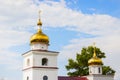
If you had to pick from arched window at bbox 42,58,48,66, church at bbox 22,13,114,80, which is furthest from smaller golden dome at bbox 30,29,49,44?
arched window at bbox 42,58,48,66

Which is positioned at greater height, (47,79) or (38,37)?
(38,37)

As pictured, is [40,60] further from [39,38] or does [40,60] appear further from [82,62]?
[82,62]

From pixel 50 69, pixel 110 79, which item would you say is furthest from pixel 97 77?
pixel 50 69

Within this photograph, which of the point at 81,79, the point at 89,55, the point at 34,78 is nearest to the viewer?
the point at 34,78

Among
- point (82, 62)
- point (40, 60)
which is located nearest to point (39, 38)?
point (40, 60)

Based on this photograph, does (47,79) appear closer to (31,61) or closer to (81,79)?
(31,61)

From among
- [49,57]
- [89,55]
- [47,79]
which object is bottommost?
[47,79]

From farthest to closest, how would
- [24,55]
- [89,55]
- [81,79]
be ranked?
[89,55]
[81,79]
[24,55]

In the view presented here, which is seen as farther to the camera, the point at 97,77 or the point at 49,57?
the point at 97,77

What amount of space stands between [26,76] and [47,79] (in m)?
2.47

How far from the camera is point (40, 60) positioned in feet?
118

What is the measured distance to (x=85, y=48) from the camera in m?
51.0

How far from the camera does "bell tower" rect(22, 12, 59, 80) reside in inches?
1400

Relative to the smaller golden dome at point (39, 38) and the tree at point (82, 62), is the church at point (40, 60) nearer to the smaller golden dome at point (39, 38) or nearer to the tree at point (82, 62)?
the smaller golden dome at point (39, 38)
